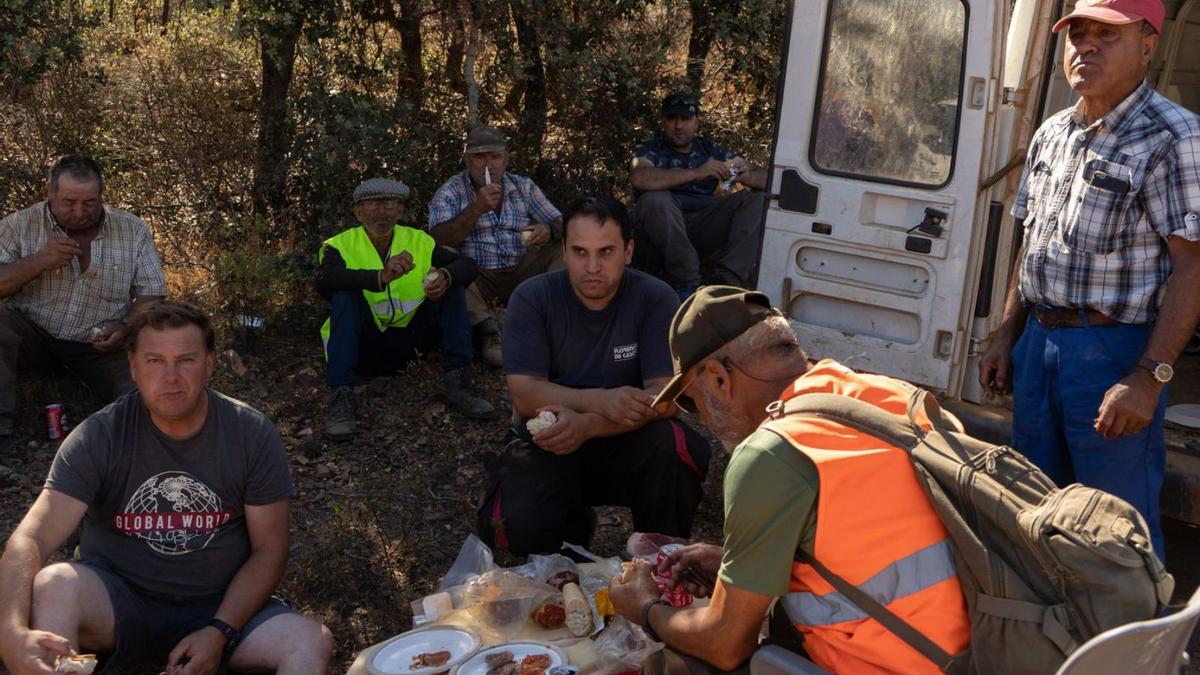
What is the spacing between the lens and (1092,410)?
129 inches

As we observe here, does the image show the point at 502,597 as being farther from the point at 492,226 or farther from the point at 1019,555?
the point at 492,226

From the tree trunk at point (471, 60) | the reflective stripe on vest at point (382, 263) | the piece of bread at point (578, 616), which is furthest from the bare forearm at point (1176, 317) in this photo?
the tree trunk at point (471, 60)

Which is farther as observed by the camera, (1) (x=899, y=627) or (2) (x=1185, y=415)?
(2) (x=1185, y=415)

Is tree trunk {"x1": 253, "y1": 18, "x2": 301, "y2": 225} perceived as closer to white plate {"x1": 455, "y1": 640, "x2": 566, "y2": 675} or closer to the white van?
the white van

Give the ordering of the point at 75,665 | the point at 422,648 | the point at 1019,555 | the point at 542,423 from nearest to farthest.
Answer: the point at 1019,555, the point at 75,665, the point at 422,648, the point at 542,423

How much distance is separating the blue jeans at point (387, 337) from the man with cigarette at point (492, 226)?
42 centimetres

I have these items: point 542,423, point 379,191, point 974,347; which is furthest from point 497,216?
point 974,347

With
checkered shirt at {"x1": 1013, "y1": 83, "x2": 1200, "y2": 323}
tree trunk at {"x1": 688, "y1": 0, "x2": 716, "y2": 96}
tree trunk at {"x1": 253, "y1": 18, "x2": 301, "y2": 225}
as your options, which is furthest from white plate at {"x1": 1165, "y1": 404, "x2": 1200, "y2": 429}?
tree trunk at {"x1": 253, "y1": 18, "x2": 301, "y2": 225}

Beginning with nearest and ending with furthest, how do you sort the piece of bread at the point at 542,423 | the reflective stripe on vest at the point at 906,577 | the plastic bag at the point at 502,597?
the reflective stripe on vest at the point at 906,577
the plastic bag at the point at 502,597
the piece of bread at the point at 542,423

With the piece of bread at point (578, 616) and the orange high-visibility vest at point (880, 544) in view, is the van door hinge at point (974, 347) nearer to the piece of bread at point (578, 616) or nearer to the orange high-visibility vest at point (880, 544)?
the piece of bread at point (578, 616)

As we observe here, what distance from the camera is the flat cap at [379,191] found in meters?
5.91

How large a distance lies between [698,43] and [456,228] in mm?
2532

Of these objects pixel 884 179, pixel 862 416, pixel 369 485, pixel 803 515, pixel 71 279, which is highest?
pixel 884 179

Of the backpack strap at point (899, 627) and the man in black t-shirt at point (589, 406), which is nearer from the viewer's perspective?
the backpack strap at point (899, 627)
